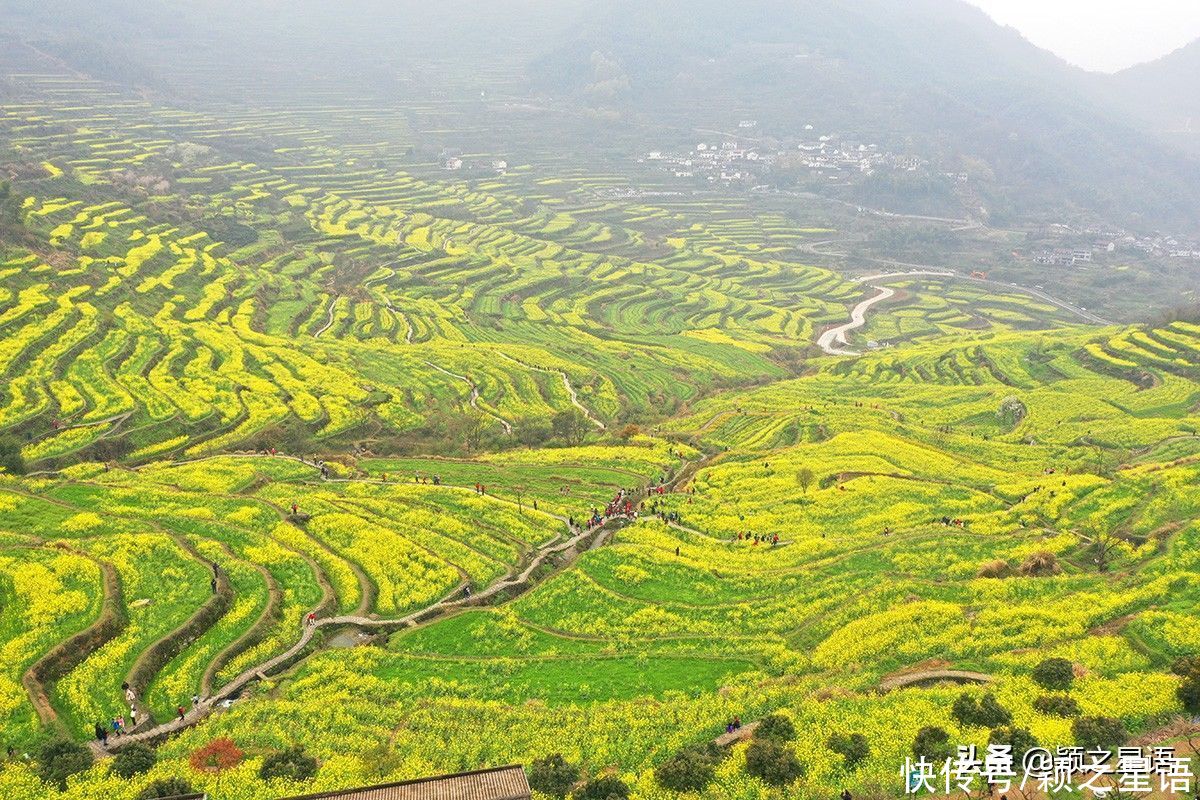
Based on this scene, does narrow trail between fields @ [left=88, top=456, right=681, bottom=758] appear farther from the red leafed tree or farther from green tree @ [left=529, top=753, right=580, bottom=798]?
green tree @ [left=529, top=753, right=580, bottom=798]

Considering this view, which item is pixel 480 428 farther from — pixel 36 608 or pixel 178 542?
pixel 36 608

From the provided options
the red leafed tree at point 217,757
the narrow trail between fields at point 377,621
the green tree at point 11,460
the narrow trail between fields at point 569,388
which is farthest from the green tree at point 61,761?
the narrow trail between fields at point 569,388

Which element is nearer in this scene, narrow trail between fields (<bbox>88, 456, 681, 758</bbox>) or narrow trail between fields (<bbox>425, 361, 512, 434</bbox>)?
narrow trail between fields (<bbox>88, 456, 681, 758</bbox>)

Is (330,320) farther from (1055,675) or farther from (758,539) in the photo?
(1055,675)

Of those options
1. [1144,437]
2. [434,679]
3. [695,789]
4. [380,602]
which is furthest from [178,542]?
[1144,437]

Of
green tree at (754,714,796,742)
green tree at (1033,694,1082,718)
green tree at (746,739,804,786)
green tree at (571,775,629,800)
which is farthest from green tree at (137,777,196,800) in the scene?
green tree at (1033,694,1082,718)

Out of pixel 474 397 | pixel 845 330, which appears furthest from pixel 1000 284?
pixel 474 397
